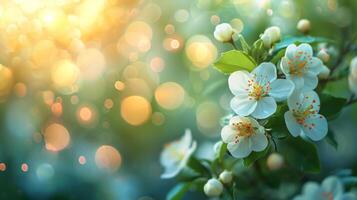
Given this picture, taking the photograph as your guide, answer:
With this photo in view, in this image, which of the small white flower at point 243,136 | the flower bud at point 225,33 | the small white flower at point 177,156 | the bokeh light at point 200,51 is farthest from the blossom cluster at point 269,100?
the bokeh light at point 200,51

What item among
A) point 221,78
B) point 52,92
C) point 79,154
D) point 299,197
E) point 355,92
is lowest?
point 299,197

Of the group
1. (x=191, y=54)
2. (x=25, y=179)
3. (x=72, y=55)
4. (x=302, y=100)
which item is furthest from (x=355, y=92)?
(x=25, y=179)

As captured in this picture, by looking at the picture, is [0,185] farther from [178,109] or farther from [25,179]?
[178,109]

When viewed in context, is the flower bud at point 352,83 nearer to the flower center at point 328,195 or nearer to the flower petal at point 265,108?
the flower center at point 328,195

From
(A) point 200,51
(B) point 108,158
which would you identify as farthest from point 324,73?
(B) point 108,158

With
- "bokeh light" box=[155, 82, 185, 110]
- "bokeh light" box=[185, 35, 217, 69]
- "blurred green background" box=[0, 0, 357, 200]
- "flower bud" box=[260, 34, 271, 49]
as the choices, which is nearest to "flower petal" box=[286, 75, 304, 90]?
"flower bud" box=[260, 34, 271, 49]

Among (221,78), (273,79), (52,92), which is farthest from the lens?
(52,92)

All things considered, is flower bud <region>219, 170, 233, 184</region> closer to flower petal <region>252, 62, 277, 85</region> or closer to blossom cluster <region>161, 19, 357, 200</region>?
blossom cluster <region>161, 19, 357, 200</region>
